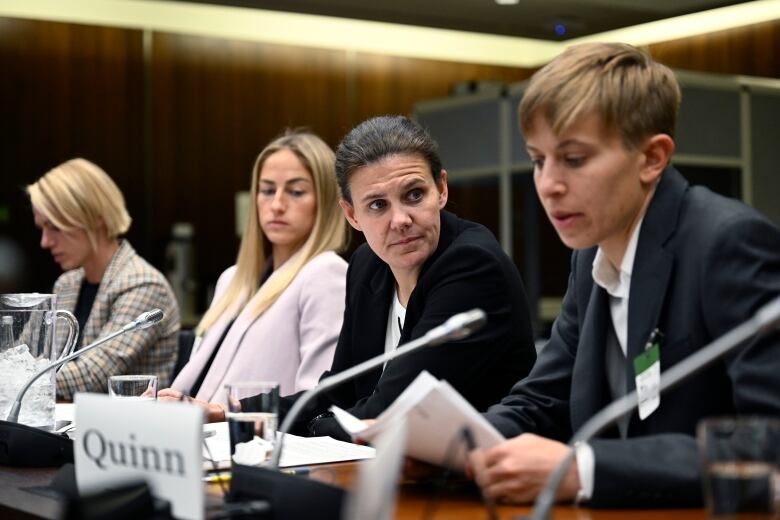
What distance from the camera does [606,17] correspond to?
7410 millimetres

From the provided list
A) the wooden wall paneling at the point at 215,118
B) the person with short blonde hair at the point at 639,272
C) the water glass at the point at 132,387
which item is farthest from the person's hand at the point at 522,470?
the wooden wall paneling at the point at 215,118

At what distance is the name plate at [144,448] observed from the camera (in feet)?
4.27

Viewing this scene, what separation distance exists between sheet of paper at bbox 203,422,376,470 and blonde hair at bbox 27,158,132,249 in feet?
5.82

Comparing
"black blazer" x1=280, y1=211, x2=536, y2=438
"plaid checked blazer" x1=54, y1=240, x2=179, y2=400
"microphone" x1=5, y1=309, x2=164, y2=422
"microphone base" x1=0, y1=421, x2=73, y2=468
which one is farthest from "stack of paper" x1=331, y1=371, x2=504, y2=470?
"plaid checked blazer" x1=54, y1=240, x2=179, y2=400

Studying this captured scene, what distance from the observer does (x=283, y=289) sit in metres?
3.03

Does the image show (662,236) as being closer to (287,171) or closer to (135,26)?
(287,171)

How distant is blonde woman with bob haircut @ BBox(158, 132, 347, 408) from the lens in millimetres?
2941

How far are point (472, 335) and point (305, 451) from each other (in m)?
0.44

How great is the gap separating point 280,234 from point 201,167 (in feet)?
15.1

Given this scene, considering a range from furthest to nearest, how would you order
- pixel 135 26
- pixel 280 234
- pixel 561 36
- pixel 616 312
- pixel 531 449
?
pixel 561 36
pixel 135 26
pixel 280 234
pixel 616 312
pixel 531 449

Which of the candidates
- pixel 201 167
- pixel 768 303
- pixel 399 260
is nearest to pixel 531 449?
pixel 768 303

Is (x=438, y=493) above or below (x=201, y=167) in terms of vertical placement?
below

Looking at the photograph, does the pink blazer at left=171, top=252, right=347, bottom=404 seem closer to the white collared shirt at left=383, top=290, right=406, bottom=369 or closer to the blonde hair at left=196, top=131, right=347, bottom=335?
the blonde hair at left=196, top=131, right=347, bottom=335

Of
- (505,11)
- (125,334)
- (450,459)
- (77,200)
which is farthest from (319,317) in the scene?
(505,11)
